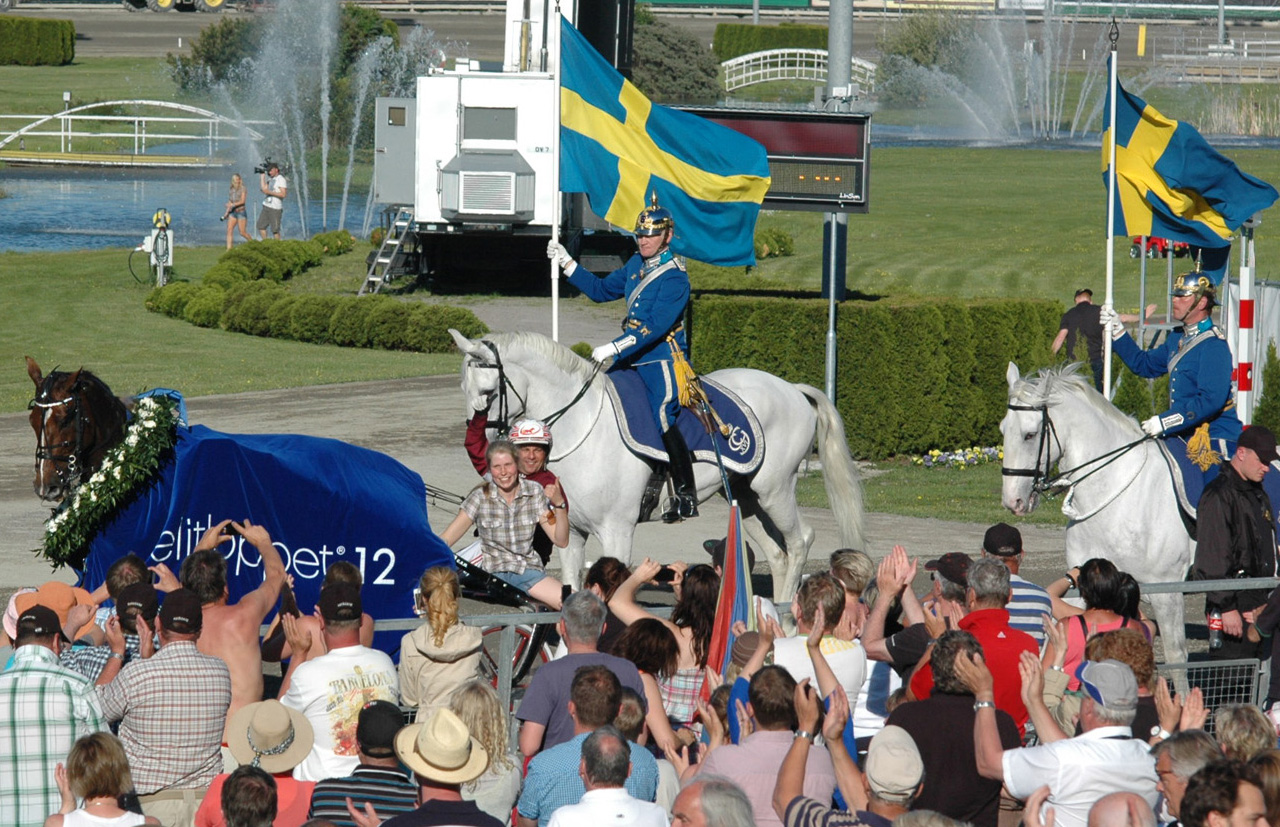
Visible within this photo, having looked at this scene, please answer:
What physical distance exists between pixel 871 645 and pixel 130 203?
126 ft

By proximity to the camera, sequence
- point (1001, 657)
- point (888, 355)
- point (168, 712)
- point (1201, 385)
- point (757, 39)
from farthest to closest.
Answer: point (757, 39) → point (888, 355) → point (1201, 385) → point (1001, 657) → point (168, 712)

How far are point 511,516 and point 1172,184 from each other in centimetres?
674

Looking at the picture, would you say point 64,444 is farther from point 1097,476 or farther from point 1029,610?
point 1097,476

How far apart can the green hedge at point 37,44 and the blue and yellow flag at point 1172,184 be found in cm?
5742

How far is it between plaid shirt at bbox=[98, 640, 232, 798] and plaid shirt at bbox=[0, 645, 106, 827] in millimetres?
377

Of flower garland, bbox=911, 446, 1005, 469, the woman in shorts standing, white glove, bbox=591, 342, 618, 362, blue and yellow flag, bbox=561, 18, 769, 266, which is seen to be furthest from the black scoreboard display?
the woman in shorts standing

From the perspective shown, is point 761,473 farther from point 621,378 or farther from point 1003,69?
point 1003,69

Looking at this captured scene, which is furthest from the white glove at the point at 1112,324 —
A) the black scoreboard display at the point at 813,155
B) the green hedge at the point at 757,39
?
the green hedge at the point at 757,39

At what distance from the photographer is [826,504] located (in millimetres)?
17891

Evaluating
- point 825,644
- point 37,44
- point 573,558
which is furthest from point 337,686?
point 37,44

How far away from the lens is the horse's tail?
42.8 feet

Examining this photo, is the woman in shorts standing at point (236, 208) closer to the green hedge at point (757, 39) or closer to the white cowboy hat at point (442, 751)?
the green hedge at point (757, 39)

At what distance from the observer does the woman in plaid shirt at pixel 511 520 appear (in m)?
10.1

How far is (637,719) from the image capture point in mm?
6539
